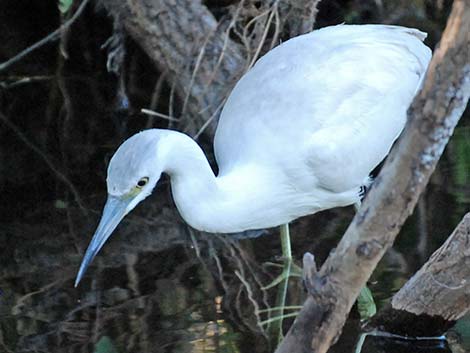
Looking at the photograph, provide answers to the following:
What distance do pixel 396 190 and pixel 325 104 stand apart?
189 centimetres

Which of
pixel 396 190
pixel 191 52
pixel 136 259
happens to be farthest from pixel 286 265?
pixel 396 190

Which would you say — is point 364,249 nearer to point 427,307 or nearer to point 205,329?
point 427,307

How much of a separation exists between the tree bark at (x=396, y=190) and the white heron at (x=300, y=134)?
122 cm

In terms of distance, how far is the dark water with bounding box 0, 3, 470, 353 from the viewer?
15.2 feet

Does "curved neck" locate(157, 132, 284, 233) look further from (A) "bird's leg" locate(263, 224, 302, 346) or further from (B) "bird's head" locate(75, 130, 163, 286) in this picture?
(A) "bird's leg" locate(263, 224, 302, 346)

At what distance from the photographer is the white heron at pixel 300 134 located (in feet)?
14.7

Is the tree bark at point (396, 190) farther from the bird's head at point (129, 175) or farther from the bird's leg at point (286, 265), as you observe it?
the bird's leg at point (286, 265)

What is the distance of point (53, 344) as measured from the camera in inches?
180

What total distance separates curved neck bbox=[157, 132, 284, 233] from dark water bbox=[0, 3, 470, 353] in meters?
0.49

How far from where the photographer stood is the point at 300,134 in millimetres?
4730

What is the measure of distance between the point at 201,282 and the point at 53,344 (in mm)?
858

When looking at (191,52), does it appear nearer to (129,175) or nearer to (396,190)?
(129,175)

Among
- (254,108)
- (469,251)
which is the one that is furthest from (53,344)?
(469,251)

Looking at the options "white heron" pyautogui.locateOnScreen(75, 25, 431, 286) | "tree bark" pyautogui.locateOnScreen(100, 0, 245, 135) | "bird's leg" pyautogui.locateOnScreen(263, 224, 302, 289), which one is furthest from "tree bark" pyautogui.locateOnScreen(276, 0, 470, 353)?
"tree bark" pyautogui.locateOnScreen(100, 0, 245, 135)
